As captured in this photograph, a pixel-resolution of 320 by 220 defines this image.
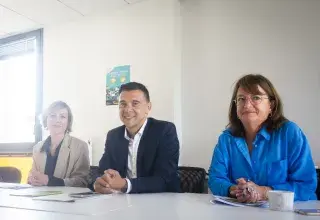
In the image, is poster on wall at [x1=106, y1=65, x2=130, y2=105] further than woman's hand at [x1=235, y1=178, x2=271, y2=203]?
Yes

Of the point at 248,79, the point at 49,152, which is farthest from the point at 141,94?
the point at 49,152

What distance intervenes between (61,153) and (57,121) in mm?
267

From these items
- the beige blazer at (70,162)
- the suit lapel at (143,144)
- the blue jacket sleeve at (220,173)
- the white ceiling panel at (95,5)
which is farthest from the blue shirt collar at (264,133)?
the white ceiling panel at (95,5)

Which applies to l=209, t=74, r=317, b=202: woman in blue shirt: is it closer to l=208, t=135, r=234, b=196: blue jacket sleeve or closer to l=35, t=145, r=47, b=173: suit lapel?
l=208, t=135, r=234, b=196: blue jacket sleeve

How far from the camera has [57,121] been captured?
2.59 metres

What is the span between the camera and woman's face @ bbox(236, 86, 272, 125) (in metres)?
1.76

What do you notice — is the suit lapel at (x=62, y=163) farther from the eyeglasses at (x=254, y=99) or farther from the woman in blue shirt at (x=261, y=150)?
the eyeglasses at (x=254, y=99)

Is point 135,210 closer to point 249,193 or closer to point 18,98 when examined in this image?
point 249,193

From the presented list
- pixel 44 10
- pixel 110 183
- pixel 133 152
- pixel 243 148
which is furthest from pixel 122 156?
pixel 44 10

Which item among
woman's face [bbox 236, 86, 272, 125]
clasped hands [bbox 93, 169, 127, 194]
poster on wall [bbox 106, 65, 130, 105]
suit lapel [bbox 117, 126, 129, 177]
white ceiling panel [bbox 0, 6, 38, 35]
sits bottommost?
clasped hands [bbox 93, 169, 127, 194]

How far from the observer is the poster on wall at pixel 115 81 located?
140 inches

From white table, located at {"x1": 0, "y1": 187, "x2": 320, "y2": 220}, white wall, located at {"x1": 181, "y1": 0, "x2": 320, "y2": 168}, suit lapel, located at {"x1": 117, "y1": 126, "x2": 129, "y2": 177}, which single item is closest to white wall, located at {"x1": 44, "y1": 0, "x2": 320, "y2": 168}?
white wall, located at {"x1": 181, "y1": 0, "x2": 320, "y2": 168}

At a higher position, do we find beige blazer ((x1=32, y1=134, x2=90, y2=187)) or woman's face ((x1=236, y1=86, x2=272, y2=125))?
woman's face ((x1=236, y1=86, x2=272, y2=125))

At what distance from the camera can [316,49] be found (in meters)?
2.63
